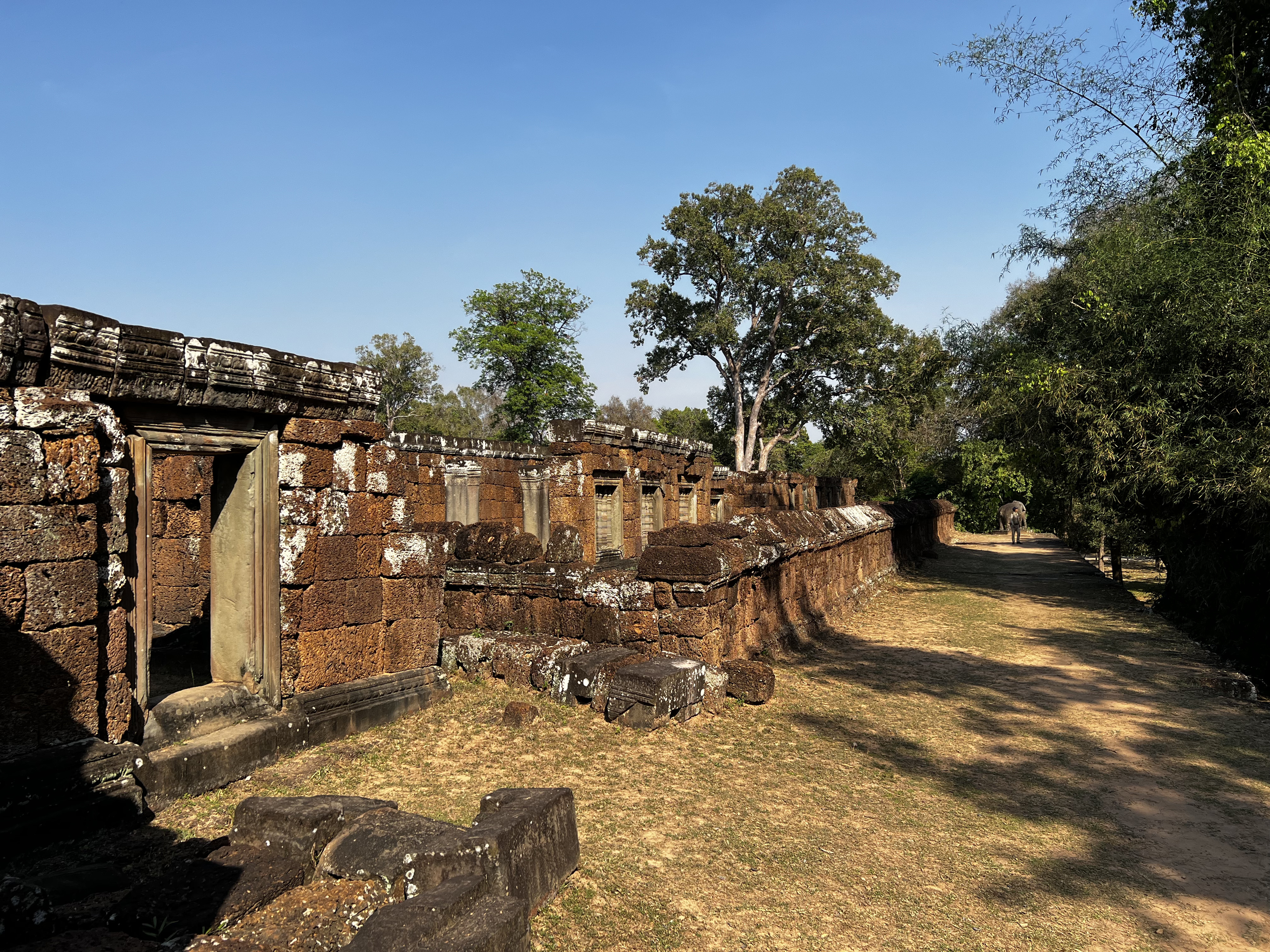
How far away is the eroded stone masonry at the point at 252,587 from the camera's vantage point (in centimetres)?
404

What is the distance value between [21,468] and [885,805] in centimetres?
531

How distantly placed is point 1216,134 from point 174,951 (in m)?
14.0

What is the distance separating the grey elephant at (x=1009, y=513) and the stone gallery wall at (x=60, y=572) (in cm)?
3037

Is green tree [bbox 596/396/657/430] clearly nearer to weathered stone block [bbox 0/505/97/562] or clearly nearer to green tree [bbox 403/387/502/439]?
green tree [bbox 403/387/502/439]

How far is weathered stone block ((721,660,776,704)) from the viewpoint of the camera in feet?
22.7

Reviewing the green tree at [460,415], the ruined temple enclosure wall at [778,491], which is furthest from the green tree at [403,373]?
the ruined temple enclosure wall at [778,491]

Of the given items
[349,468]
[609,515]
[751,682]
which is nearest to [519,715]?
[751,682]

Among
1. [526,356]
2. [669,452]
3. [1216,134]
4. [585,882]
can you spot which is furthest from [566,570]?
[526,356]

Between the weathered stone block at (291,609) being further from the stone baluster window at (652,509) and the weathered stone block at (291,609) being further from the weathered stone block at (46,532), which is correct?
the stone baluster window at (652,509)

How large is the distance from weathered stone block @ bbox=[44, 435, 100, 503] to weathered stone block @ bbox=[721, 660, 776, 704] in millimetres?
5027

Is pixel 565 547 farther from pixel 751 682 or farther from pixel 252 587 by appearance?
pixel 252 587

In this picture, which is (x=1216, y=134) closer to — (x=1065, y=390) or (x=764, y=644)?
(x=1065, y=390)

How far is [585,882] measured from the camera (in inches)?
145

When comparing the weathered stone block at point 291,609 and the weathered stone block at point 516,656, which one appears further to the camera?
the weathered stone block at point 516,656
